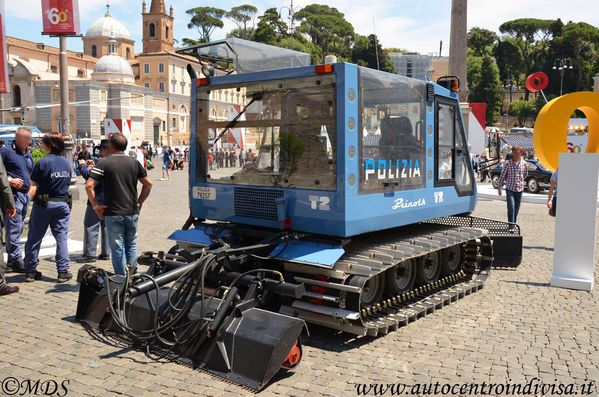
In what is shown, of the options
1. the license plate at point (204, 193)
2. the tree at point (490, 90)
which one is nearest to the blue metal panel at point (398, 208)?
the license plate at point (204, 193)

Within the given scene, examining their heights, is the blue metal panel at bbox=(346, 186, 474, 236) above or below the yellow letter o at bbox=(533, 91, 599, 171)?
below

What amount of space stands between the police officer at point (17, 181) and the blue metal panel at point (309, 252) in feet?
14.3

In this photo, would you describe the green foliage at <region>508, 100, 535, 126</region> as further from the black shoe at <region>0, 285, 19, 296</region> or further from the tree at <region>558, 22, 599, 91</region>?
the black shoe at <region>0, 285, 19, 296</region>

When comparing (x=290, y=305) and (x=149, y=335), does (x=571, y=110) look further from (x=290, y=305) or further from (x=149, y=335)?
(x=149, y=335)

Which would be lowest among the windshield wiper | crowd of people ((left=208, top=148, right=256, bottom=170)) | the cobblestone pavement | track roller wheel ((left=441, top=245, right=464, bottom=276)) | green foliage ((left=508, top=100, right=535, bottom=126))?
the cobblestone pavement

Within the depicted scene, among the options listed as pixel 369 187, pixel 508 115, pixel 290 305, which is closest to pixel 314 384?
pixel 290 305

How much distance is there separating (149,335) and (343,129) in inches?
105

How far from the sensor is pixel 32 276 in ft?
24.3

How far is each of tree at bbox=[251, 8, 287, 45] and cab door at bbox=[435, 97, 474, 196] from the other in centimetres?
7538

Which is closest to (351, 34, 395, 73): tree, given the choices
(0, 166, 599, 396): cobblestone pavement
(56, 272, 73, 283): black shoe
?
(0, 166, 599, 396): cobblestone pavement

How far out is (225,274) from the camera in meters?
5.40

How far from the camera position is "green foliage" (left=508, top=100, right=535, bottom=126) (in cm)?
8406

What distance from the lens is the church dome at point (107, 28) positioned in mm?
97500

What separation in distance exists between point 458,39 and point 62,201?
2066 cm
